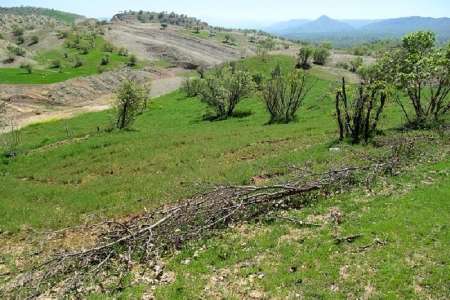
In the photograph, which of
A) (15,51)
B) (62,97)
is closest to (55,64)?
(15,51)

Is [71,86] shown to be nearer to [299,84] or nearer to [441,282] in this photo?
[299,84]

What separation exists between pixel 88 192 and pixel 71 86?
303 ft

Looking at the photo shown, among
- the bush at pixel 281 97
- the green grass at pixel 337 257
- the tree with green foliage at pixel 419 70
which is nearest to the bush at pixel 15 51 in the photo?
the bush at pixel 281 97

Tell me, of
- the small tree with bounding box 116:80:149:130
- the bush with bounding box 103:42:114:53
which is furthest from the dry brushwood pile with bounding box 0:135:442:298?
the bush with bounding box 103:42:114:53

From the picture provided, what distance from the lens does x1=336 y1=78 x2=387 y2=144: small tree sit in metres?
30.0

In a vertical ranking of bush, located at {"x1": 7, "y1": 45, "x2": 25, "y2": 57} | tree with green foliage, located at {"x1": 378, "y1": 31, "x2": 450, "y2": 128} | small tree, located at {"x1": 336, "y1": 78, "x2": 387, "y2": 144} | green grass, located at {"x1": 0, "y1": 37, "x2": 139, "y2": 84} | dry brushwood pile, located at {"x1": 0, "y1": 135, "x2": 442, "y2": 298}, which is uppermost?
tree with green foliage, located at {"x1": 378, "y1": 31, "x2": 450, "y2": 128}

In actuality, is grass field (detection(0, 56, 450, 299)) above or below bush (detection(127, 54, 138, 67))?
above

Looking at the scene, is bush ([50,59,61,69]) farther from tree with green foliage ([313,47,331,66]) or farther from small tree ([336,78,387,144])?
small tree ([336,78,387,144])

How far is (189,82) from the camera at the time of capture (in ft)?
330

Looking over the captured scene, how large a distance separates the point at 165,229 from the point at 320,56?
349 feet

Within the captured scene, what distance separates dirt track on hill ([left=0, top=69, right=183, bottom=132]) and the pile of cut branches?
63.2 metres

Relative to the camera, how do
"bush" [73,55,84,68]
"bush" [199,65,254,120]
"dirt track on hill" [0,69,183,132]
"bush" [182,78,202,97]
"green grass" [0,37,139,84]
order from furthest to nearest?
"bush" [73,55,84,68], "green grass" [0,37,139,84], "bush" [182,78,202,97], "dirt track on hill" [0,69,183,132], "bush" [199,65,254,120]

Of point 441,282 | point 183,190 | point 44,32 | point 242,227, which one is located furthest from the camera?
point 44,32

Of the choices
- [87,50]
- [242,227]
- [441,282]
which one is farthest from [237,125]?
[87,50]
